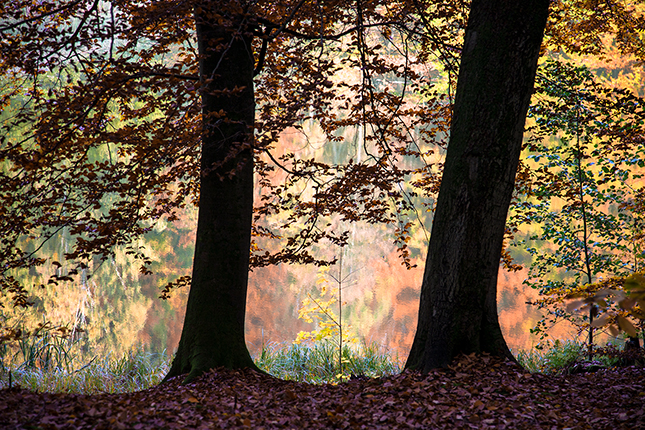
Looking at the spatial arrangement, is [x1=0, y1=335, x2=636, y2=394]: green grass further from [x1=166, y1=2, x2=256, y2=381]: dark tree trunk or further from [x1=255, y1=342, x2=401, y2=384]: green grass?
[x1=166, y1=2, x2=256, y2=381]: dark tree trunk

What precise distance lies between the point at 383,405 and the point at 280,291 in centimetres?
1269

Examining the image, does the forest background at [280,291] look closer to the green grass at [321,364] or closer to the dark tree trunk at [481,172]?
the green grass at [321,364]

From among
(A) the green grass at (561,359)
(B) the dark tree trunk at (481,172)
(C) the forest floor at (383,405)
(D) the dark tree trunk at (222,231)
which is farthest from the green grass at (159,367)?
(B) the dark tree trunk at (481,172)

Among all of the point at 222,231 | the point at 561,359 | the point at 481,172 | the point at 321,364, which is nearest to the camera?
the point at 481,172

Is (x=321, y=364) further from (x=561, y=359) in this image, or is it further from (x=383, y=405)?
(x=383, y=405)

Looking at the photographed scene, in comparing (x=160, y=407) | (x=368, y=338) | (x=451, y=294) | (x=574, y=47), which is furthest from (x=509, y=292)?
(x=160, y=407)

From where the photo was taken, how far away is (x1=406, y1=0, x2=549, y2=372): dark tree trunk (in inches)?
124

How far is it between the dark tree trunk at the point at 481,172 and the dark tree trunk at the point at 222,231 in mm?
1724

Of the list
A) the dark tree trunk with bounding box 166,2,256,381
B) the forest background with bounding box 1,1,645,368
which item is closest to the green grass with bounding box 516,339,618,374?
the forest background with bounding box 1,1,645,368

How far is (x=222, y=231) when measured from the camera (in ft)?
13.2

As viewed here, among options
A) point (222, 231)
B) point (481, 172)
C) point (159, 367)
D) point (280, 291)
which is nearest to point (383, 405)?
point (481, 172)

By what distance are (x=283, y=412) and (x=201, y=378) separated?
1195 mm

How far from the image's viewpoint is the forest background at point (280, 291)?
465 inches

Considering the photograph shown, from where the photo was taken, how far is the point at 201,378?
3.63m
